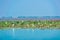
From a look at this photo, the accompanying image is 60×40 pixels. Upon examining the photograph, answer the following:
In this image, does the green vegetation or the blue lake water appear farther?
the green vegetation

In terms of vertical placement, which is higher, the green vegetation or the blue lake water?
the green vegetation

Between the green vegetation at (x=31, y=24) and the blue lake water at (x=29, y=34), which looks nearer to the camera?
the blue lake water at (x=29, y=34)

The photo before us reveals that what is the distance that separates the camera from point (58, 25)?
13.6ft

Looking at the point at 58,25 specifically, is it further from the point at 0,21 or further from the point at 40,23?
the point at 0,21

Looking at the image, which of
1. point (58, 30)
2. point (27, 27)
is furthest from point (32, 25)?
point (58, 30)

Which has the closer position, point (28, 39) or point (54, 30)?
point (28, 39)

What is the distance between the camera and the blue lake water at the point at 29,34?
12.2ft

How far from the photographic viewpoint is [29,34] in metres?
3.92

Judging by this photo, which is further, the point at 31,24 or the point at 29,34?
the point at 31,24

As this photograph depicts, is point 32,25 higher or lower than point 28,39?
higher

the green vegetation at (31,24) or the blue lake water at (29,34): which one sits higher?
the green vegetation at (31,24)

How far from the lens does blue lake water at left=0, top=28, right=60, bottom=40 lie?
147 inches

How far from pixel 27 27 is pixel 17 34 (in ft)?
1.10

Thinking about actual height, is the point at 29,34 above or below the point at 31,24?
below
